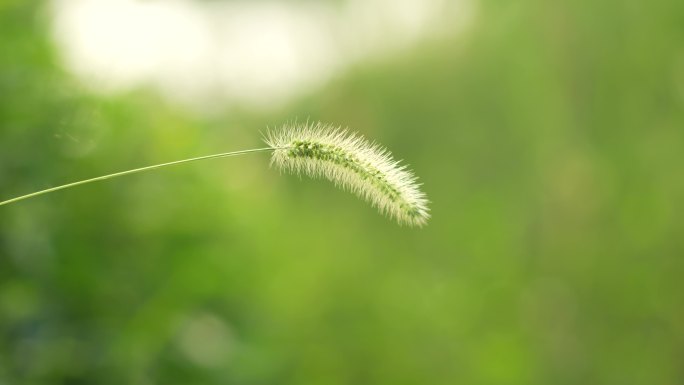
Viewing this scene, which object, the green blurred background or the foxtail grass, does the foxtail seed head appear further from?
the green blurred background

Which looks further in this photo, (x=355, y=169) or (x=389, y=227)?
(x=389, y=227)

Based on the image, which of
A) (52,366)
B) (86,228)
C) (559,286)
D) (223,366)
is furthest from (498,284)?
(52,366)

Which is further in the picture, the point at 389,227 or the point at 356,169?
the point at 389,227

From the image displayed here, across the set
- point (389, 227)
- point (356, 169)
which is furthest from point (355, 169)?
point (389, 227)

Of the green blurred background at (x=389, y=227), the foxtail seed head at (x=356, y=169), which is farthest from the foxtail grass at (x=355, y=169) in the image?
the green blurred background at (x=389, y=227)

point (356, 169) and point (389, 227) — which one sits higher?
point (389, 227)

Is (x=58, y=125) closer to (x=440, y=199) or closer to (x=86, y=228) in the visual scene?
(x=86, y=228)

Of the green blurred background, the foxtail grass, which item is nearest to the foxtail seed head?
the foxtail grass

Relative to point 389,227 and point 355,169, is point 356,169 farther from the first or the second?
point 389,227
